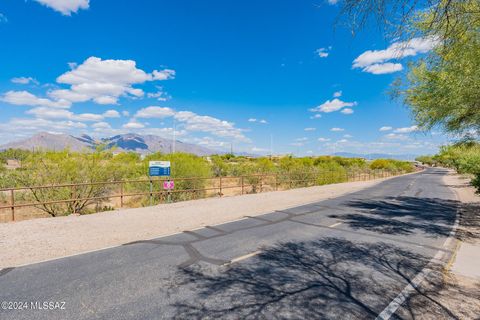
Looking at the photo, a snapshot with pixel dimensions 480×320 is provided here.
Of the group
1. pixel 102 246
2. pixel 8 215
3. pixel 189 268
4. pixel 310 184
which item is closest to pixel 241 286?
pixel 189 268

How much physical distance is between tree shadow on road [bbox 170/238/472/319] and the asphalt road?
0.7 inches

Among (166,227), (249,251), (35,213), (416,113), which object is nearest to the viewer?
(249,251)

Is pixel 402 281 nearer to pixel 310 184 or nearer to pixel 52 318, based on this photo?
pixel 52 318

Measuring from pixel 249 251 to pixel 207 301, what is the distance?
2687 millimetres

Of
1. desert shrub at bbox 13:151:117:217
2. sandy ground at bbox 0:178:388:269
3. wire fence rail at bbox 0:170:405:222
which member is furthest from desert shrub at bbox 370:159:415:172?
desert shrub at bbox 13:151:117:217

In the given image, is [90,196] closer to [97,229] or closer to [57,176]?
[57,176]

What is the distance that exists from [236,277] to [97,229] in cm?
617

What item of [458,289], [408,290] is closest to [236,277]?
[408,290]

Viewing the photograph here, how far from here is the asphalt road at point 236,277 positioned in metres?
4.07

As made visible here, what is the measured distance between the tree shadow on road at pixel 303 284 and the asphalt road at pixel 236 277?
0.02 m

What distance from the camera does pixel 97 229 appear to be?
354 inches

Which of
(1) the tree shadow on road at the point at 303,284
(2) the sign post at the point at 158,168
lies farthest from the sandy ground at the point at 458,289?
(2) the sign post at the point at 158,168

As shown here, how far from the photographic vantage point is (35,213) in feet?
40.4

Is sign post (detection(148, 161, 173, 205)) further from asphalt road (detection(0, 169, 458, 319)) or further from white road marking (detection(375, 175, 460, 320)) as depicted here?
white road marking (detection(375, 175, 460, 320))
